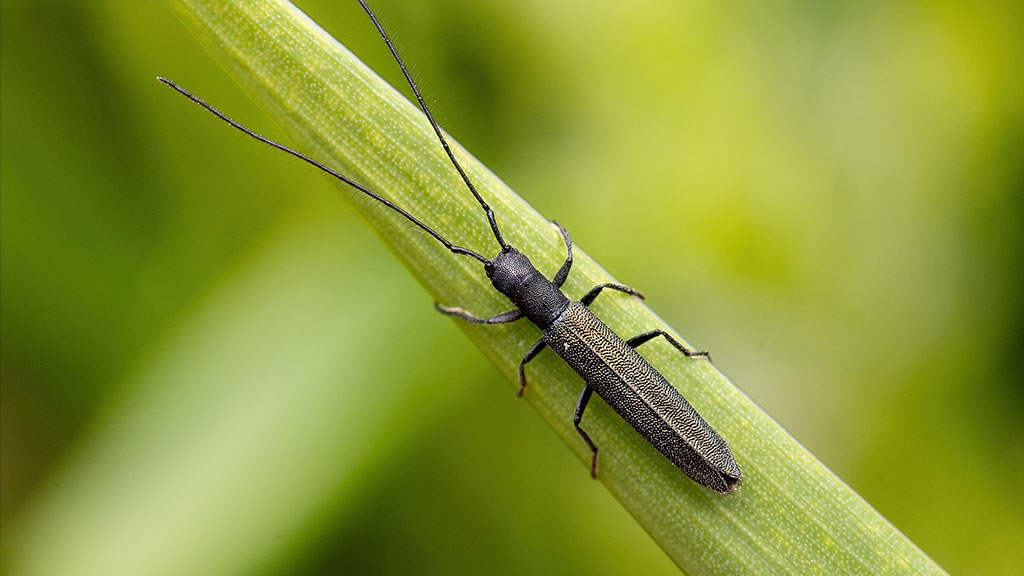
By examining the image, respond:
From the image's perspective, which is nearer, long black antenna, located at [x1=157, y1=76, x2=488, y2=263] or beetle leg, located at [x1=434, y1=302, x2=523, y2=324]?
long black antenna, located at [x1=157, y1=76, x2=488, y2=263]

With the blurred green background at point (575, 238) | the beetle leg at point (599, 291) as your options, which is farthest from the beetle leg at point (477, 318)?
the blurred green background at point (575, 238)

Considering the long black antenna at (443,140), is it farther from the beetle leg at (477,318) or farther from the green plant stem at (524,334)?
the beetle leg at (477,318)

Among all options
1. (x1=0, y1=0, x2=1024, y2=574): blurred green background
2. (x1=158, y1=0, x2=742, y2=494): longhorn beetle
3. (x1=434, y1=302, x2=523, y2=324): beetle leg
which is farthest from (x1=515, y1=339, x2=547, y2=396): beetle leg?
(x1=0, y1=0, x2=1024, y2=574): blurred green background

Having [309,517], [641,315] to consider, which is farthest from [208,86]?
[641,315]

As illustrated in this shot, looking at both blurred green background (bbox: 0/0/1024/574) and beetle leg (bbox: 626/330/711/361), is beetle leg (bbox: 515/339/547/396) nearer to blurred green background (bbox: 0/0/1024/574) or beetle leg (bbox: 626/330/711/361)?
beetle leg (bbox: 626/330/711/361)

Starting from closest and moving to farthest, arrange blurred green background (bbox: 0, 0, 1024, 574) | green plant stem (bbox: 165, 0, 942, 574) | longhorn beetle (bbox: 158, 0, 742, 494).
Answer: green plant stem (bbox: 165, 0, 942, 574) < longhorn beetle (bbox: 158, 0, 742, 494) < blurred green background (bbox: 0, 0, 1024, 574)

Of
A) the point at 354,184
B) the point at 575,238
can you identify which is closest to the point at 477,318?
the point at 354,184

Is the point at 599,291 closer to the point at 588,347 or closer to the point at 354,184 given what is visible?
the point at 588,347
